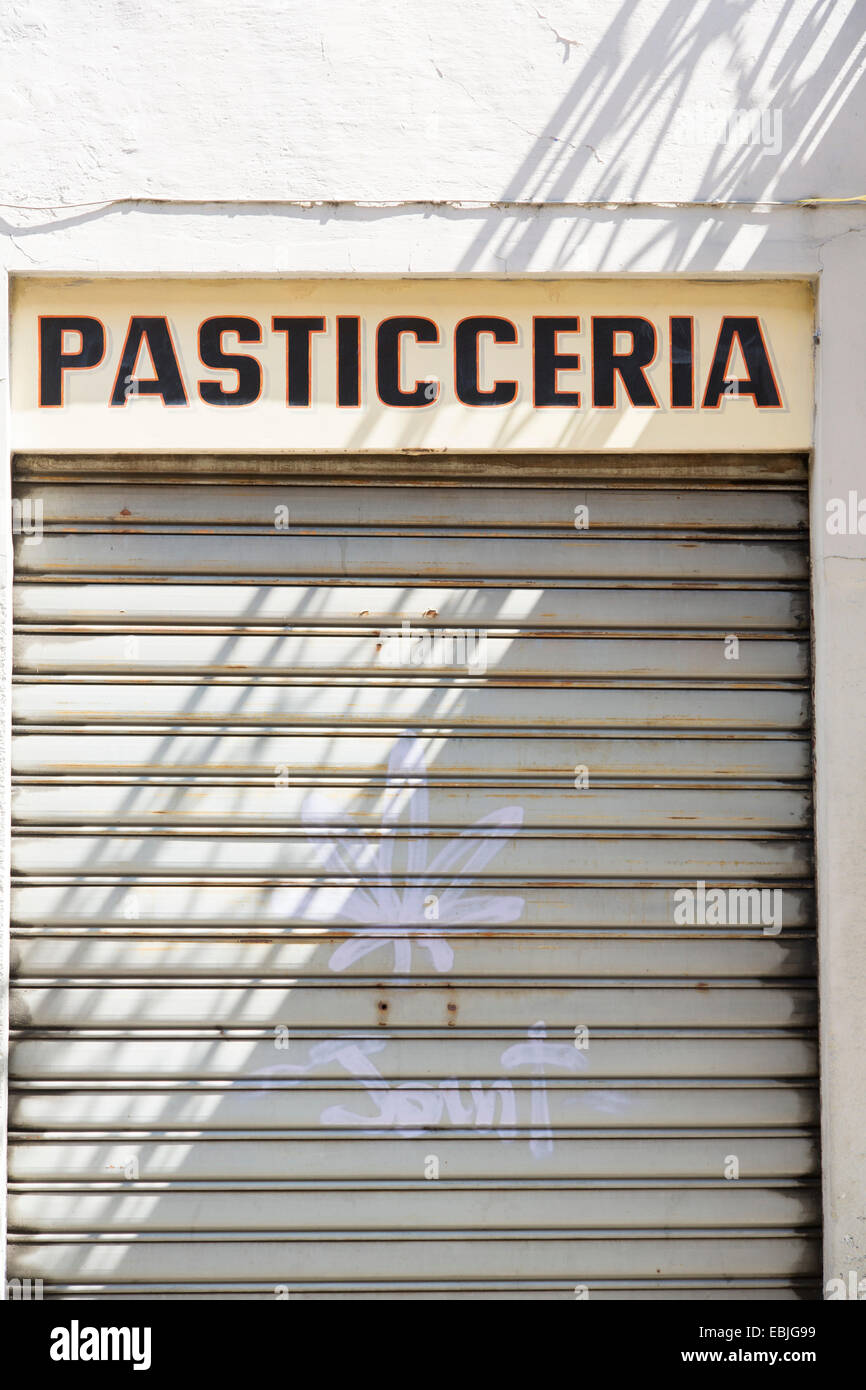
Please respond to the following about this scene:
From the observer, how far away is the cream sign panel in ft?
15.4

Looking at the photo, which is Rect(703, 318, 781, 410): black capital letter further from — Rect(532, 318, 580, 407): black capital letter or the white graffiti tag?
the white graffiti tag

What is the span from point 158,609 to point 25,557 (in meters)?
0.58

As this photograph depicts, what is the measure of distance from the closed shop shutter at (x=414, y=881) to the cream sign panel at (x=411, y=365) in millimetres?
144

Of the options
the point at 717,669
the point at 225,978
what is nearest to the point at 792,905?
the point at 717,669

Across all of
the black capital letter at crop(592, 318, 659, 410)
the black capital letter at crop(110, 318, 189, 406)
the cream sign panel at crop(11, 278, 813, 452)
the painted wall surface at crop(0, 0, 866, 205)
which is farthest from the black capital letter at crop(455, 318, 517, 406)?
the black capital letter at crop(110, 318, 189, 406)

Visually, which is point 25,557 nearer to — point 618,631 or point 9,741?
point 9,741

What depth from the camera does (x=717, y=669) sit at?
4789 mm

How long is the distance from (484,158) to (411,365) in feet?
2.79

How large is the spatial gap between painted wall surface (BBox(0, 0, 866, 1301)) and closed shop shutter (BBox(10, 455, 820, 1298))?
269 millimetres

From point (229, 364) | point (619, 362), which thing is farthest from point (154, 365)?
point (619, 362)

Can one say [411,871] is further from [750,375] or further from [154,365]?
[750,375]

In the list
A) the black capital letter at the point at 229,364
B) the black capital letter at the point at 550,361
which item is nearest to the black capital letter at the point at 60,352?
the black capital letter at the point at 229,364

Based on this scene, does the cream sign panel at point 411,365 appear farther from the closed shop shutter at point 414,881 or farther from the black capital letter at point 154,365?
the closed shop shutter at point 414,881

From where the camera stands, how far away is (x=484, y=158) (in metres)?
4.62
